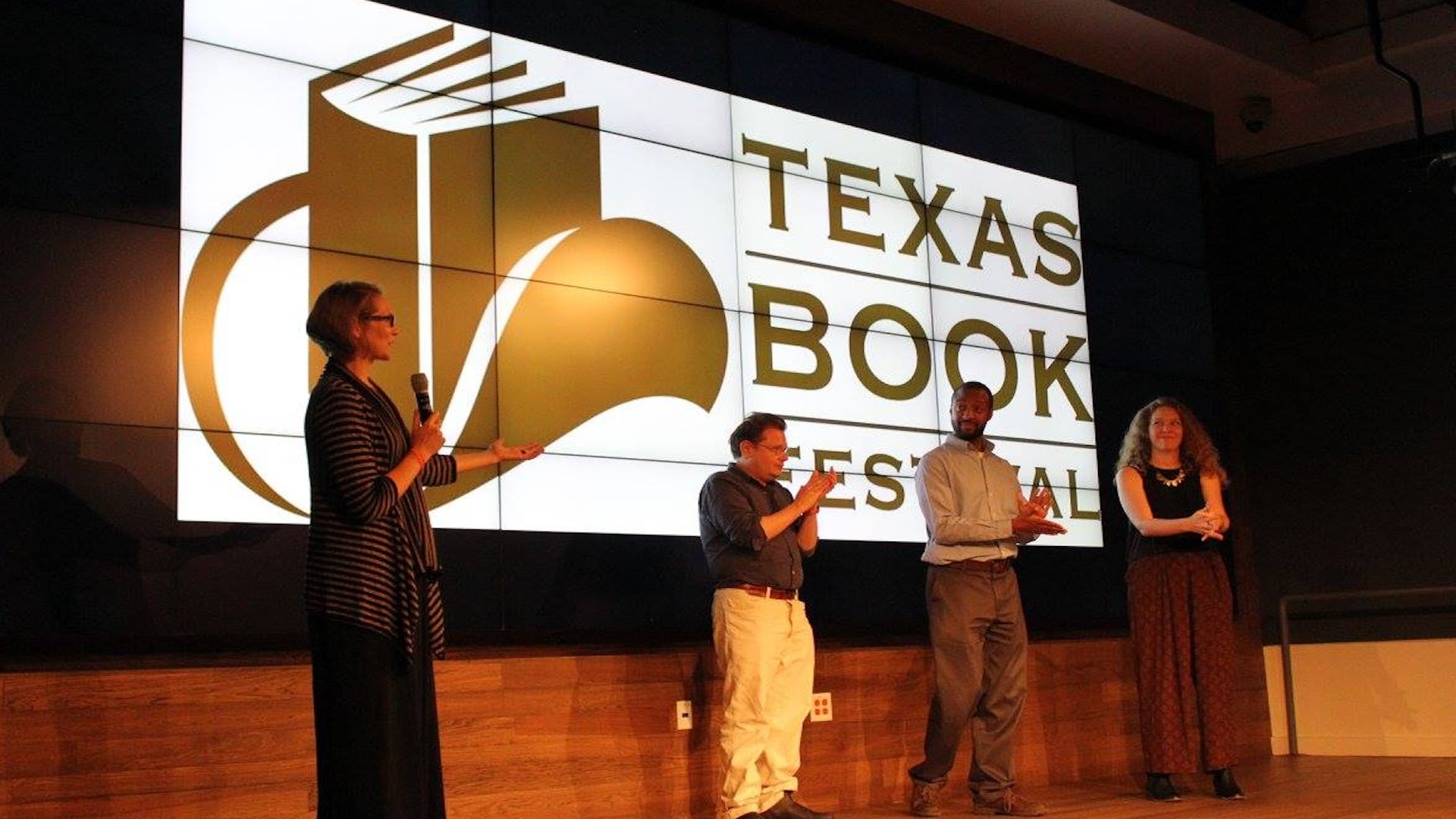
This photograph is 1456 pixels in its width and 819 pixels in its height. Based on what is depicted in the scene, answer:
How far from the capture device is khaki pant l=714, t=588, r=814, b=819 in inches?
175

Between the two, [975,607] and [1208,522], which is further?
[1208,522]

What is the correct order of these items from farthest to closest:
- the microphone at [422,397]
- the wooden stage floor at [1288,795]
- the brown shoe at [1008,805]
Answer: the brown shoe at [1008,805] < the wooden stage floor at [1288,795] < the microphone at [422,397]

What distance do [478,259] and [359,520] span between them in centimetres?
217

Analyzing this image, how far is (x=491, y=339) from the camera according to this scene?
4.91 meters

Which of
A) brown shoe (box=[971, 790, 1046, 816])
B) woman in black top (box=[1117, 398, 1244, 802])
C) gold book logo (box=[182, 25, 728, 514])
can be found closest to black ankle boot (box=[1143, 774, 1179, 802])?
woman in black top (box=[1117, 398, 1244, 802])

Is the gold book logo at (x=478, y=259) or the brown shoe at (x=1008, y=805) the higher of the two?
the gold book logo at (x=478, y=259)

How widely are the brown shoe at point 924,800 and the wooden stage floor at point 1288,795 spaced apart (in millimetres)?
57

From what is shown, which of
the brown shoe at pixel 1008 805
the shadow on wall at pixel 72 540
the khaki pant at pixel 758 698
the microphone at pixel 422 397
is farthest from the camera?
the brown shoe at pixel 1008 805

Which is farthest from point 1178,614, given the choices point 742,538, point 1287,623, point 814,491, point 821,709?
point 1287,623

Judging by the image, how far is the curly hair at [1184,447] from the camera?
211 inches

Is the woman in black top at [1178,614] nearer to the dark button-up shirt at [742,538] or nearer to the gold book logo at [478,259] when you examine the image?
the dark button-up shirt at [742,538]

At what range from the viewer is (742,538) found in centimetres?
448

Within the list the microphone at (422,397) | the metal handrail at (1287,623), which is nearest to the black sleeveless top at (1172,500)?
the metal handrail at (1287,623)

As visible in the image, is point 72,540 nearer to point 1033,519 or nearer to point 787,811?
point 787,811
